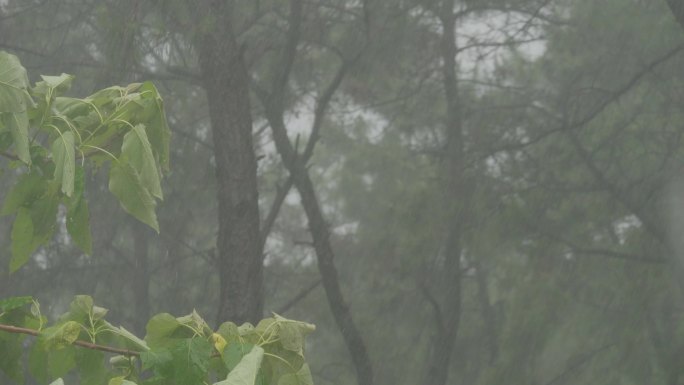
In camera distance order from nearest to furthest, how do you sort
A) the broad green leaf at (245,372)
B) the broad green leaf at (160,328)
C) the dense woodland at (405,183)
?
the broad green leaf at (245,372) < the broad green leaf at (160,328) < the dense woodland at (405,183)

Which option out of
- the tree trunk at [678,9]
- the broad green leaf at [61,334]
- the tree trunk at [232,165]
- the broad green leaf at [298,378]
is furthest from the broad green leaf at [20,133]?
the tree trunk at [678,9]

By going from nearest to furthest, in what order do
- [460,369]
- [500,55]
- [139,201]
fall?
1. [139,201]
2. [460,369]
3. [500,55]

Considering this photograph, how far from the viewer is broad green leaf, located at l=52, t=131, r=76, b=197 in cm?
60

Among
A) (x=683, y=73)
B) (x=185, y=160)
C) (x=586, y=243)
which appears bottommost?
(x=586, y=243)

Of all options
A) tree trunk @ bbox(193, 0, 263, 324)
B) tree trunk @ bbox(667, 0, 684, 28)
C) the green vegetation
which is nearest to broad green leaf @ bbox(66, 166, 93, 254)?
the green vegetation

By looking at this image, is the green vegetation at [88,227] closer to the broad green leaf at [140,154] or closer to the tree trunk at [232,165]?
the broad green leaf at [140,154]

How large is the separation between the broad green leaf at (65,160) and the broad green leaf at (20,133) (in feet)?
0.06

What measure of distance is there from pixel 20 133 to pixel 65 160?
0.04m

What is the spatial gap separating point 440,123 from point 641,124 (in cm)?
52

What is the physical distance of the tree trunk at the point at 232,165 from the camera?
2473 millimetres

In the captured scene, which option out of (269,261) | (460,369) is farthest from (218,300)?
(460,369)

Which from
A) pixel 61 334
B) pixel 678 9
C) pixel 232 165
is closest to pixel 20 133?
pixel 61 334

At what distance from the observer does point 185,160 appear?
8.51 ft

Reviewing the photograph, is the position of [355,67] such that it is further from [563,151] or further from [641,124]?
[641,124]
